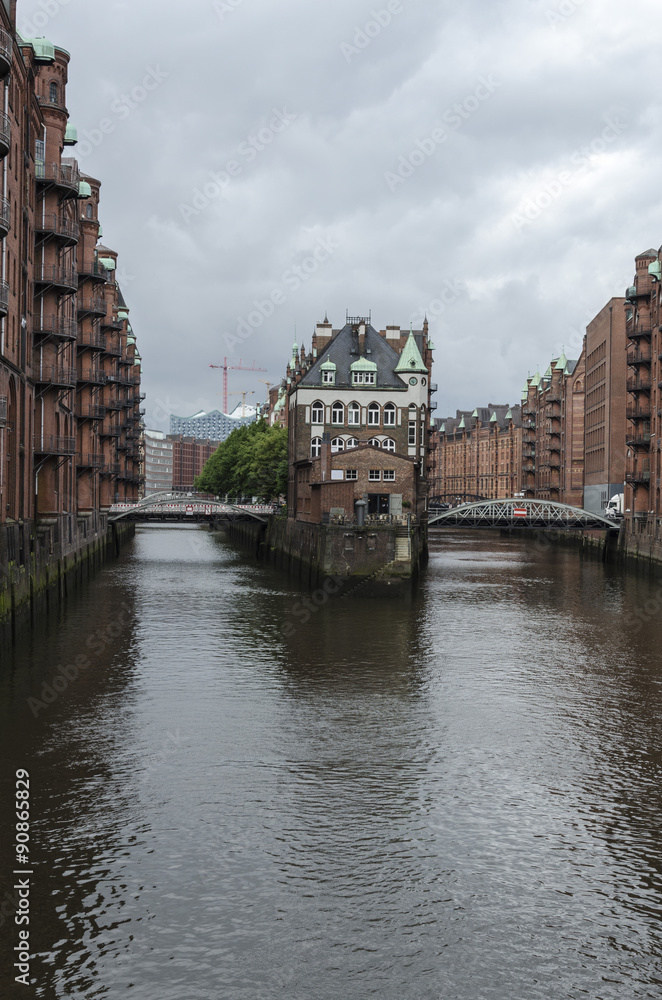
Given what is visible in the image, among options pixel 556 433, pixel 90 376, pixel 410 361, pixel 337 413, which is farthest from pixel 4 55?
pixel 556 433

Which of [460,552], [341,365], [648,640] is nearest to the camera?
[648,640]

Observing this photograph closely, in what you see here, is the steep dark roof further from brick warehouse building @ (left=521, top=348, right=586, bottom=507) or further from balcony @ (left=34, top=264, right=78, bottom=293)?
brick warehouse building @ (left=521, top=348, right=586, bottom=507)

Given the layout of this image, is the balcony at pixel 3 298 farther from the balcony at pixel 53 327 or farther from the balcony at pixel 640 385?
the balcony at pixel 640 385

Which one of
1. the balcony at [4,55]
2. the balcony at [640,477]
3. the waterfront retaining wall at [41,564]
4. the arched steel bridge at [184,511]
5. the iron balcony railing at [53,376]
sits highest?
the balcony at [4,55]

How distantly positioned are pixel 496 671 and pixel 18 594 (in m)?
16.8

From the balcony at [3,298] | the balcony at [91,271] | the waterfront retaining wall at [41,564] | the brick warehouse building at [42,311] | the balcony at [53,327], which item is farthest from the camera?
the balcony at [91,271]

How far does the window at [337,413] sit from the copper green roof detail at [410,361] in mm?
5284

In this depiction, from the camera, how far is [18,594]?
34844 millimetres

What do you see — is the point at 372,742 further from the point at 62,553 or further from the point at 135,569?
the point at 135,569

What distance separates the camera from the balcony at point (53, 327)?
153ft

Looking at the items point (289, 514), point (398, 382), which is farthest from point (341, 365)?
point (289, 514)

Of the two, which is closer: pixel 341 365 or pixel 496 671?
pixel 496 671

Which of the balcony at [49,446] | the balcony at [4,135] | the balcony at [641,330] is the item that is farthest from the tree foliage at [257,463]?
the balcony at [4,135]

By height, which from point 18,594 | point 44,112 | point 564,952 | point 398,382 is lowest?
point 564,952
